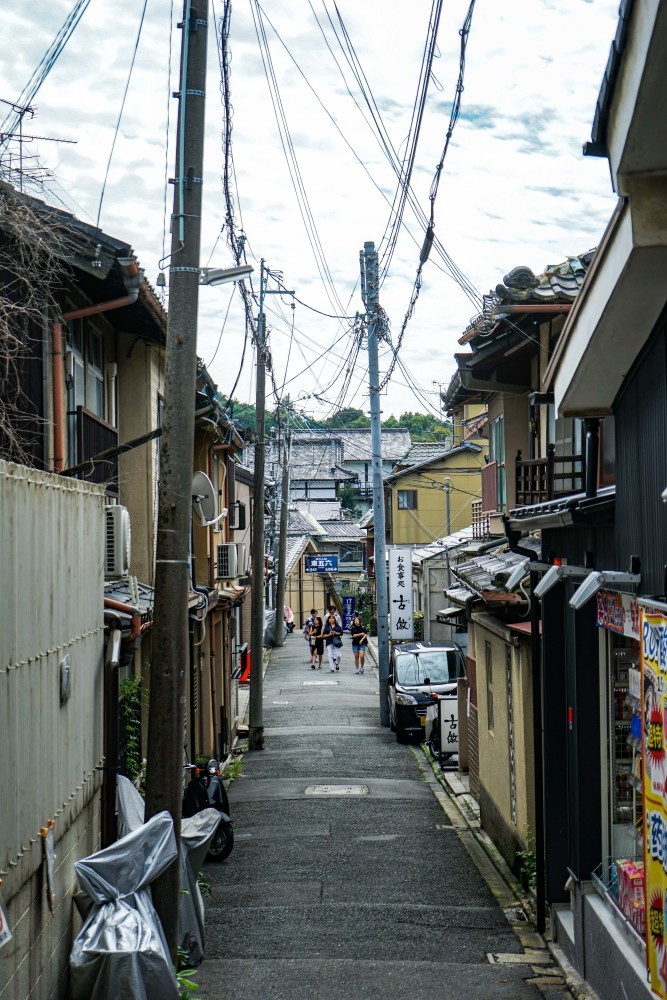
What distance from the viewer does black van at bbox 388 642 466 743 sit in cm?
2600

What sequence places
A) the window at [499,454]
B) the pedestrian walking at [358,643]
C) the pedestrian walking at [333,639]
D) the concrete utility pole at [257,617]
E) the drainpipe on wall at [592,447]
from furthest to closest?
1. the pedestrian walking at [333,639]
2. the pedestrian walking at [358,643]
3. the concrete utility pole at [257,617]
4. the window at [499,454]
5. the drainpipe on wall at [592,447]

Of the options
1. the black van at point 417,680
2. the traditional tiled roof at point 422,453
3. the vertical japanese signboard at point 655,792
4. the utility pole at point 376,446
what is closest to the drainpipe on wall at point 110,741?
the vertical japanese signboard at point 655,792

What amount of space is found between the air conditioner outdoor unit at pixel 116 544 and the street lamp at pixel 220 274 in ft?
10.0

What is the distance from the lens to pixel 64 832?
747cm

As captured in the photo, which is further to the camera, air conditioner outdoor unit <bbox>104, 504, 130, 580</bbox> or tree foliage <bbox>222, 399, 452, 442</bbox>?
tree foliage <bbox>222, 399, 452, 442</bbox>

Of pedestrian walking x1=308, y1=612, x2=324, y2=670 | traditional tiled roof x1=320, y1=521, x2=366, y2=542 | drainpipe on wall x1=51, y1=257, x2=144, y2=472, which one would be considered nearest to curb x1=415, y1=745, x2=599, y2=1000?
drainpipe on wall x1=51, y1=257, x2=144, y2=472

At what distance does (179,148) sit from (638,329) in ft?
13.6

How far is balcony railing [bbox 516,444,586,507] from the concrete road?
4.90m

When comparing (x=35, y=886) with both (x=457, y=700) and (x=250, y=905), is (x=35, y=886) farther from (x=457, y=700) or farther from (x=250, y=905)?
(x=457, y=700)

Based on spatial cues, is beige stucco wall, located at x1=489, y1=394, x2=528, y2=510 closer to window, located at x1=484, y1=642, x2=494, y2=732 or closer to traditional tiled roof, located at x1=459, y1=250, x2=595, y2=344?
window, located at x1=484, y1=642, x2=494, y2=732

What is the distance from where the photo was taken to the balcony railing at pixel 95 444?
41.3 ft

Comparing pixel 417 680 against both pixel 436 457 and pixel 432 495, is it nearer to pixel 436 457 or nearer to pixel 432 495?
pixel 436 457

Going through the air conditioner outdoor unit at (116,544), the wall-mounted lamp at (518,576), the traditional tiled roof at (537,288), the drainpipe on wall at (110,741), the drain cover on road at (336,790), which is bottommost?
the drain cover on road at (336,790)

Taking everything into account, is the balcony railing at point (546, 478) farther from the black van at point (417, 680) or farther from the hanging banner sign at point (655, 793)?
the black van at point (417, 680)
